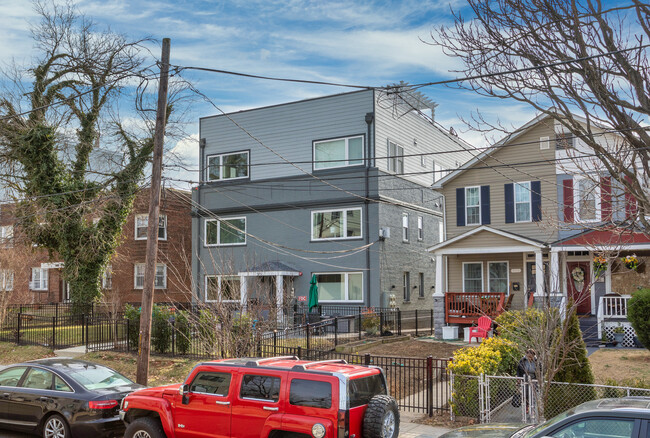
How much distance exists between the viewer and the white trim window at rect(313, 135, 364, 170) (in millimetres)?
28562

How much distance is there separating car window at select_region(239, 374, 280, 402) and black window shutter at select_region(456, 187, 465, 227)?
62.9ft

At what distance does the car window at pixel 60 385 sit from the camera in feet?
35.3

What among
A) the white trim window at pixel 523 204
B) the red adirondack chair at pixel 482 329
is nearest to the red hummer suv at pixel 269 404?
the red adirondack chair at pixel 482 329

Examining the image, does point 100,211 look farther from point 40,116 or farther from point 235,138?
point 235,138

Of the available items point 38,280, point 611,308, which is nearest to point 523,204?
point 611,308

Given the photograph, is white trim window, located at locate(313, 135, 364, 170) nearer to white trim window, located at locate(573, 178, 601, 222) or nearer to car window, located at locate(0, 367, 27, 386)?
white trim window, located at locate(573, 178, 601, 222)

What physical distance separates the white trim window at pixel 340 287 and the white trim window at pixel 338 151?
17.1ft

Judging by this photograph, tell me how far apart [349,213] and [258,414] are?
20.5 m

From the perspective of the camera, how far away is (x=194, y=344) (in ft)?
65.4

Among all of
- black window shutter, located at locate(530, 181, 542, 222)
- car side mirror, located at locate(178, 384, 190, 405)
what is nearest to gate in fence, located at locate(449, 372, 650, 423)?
car side mirror, located at locate(178, 384, 190, 405)

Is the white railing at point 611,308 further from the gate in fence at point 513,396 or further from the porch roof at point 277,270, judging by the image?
the porch roof at point 277,270

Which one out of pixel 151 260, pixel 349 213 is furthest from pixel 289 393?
pixel 349 213

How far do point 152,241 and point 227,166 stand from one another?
1853 cm

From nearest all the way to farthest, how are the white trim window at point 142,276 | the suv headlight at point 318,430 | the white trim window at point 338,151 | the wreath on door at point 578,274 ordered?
the suv headlight at point 318,430 < the wreath on door at point 578,274 < the white trim window at point 338,151 < the white trim window at point 142,276
